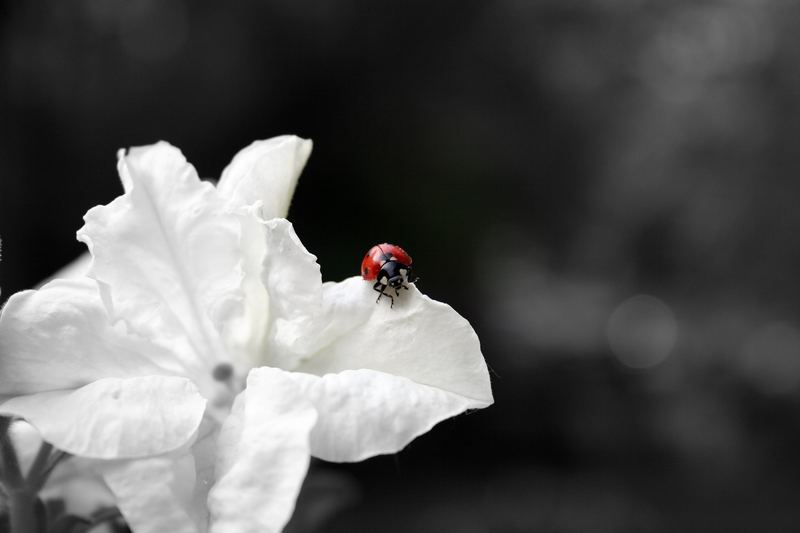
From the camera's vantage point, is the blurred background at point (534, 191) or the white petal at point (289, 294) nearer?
the white petal at point (289, 294)

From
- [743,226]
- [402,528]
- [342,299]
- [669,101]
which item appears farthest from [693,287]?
[342,299]

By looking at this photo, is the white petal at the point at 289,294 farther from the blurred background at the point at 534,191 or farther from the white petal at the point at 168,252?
the blurred background at the point at 534,191

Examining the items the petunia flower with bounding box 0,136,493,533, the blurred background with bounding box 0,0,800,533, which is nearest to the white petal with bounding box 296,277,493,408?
the petunia flower with bounding box 0,136,493,533

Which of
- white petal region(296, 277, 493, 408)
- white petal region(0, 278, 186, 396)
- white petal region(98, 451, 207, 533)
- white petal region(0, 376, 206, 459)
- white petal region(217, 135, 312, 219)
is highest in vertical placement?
white petal region(217, 135, 312, 219)

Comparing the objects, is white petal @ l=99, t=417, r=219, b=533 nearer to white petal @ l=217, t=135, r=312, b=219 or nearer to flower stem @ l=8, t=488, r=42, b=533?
flower stem @ l=8, t=488, r=42, b=533

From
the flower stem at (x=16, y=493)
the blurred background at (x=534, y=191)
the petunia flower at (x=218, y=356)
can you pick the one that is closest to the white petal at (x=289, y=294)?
the petunia flower at (x=218, y=356)

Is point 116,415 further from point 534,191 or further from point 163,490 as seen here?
point 534,191
